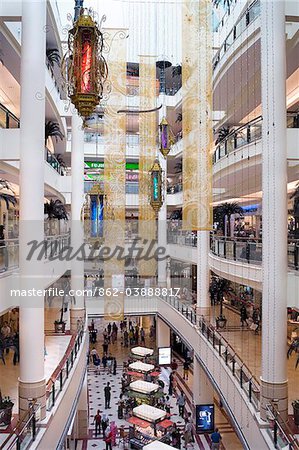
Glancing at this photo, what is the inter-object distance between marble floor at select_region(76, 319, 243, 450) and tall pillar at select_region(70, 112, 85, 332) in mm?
2915

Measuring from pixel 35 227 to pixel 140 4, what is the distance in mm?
6762

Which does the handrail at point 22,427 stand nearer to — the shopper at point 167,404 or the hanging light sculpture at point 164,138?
the hanging light sculpture at point 164,138

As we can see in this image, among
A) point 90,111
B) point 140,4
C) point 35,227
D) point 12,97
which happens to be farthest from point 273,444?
point 12,97

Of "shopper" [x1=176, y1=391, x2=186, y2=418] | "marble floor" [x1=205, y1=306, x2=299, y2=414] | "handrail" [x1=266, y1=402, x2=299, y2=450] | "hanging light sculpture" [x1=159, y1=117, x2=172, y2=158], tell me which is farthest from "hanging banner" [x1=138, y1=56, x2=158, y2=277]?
"handrail" [x1=266, y1=402, x2=299, y2=450]

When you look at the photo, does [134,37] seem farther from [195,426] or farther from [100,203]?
[195,426]

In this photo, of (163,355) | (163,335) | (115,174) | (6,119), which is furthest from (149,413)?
(6,119)

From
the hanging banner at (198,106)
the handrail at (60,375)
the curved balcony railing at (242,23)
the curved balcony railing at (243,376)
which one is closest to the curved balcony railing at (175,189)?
the curved balcony railing at (243,376)

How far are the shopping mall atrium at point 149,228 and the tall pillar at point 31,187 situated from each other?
0.07ft

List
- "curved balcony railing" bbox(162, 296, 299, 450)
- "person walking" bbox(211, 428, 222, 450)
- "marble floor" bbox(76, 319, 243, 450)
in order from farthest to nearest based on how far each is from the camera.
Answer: "marble floor" bbox(76, 319, 243, 450)
"person walking" bbox(211, 428, 222, 450)
"curved balcony railing" bbox(162, 296, 299, 450)

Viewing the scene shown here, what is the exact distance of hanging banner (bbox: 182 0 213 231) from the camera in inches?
304

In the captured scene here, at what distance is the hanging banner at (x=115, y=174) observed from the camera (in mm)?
11391

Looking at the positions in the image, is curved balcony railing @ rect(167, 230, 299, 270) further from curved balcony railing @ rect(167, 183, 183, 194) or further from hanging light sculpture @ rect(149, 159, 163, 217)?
curved balcony railing @ rect(167, 183, 183, 194)

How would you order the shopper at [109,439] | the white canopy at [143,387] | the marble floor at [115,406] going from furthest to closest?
1. the white canopy at [143,387]
2. the marble floor at [115,406]
3. the shopper at [109,439]

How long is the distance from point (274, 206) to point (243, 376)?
11.1 ft
